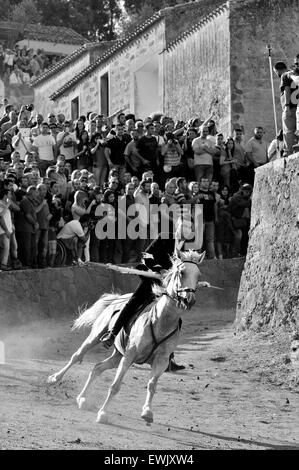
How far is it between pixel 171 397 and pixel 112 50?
26366 millimetres

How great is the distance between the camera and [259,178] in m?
20.4

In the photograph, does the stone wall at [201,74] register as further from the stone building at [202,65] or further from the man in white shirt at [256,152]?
the man in white shirt at [256,152]

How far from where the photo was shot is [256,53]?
31859 mm

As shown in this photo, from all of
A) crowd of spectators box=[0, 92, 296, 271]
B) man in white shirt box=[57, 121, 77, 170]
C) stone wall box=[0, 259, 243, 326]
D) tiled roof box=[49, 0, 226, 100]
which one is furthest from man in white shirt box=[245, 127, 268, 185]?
tiled roof box=[49, 0, 226, 100]

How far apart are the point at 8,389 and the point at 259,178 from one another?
24.0ft

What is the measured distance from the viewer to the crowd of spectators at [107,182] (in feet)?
70.2

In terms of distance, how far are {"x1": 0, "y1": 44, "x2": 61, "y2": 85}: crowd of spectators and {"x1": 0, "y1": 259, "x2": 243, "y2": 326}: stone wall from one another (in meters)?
36.8

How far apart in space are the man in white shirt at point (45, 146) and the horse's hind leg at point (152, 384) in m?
11.4

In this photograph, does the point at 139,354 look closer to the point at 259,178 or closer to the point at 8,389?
the point at 8,389

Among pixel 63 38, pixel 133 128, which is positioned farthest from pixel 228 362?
pixel 63 38

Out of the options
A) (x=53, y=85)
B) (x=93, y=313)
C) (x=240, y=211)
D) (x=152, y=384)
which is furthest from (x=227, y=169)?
(x=53, y=85)

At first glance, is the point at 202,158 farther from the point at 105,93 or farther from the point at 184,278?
the point at 105,93

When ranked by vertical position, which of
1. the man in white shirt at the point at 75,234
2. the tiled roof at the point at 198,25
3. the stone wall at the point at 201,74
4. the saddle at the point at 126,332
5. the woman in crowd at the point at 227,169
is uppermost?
the tiled roof at the point at 198,25

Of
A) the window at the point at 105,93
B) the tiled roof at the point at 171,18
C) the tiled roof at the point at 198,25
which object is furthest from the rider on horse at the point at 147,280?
the window at the point at 105,93
